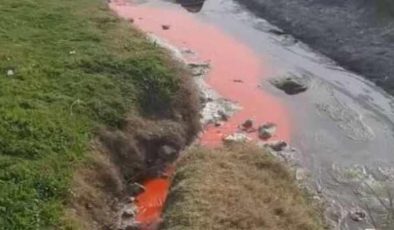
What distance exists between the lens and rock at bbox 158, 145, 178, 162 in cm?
2608

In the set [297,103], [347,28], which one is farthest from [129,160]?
[347,28]

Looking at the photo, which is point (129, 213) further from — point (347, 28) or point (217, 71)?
point (347, 28)

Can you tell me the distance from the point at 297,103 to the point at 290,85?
1540 millimetres

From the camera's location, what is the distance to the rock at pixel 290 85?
32812 millimetres

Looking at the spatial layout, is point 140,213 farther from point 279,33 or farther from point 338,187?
point 279,33

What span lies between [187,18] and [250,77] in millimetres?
9315

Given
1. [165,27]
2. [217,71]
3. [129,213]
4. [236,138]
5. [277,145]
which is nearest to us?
[129,213]

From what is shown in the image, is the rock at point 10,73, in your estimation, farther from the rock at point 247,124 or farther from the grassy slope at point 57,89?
the rock at point 247,124

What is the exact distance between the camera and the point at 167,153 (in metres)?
26.2

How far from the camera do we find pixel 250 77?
3397cm

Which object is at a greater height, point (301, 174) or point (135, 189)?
point (301, 174)

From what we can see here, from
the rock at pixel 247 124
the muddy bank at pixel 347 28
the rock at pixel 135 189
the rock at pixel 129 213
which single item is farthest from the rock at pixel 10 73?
the muddy bank at pixel 347 28

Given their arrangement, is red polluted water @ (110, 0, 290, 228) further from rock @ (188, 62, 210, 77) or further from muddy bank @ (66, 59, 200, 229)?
muddy bank @ (66, 59, 200, 229)

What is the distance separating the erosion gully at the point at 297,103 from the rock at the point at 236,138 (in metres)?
0.57
